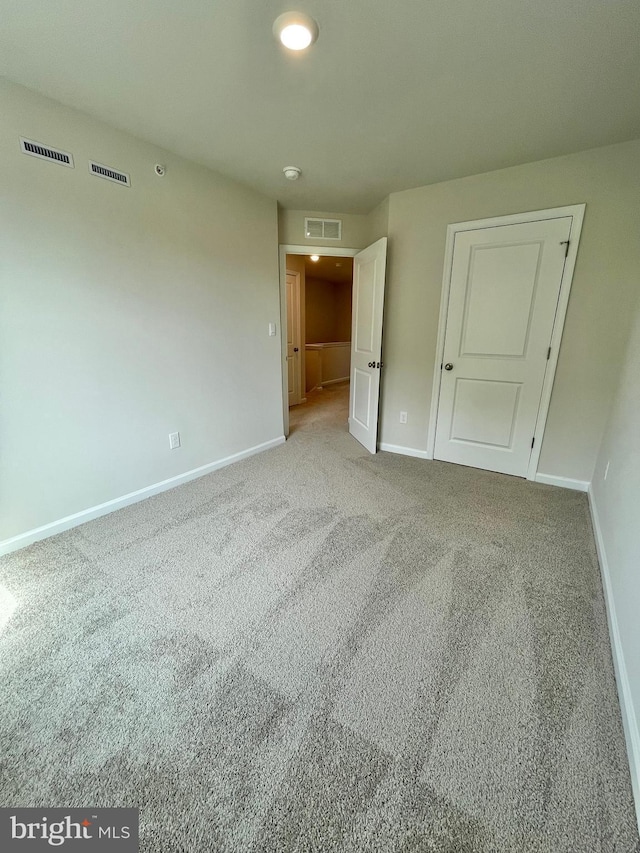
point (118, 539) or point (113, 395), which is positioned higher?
point (113, 395)

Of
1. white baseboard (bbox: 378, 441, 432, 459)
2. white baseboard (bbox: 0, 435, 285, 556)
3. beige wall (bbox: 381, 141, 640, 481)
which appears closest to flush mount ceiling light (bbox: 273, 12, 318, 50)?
beige wall (bbox: 381, 141, 640, 481)

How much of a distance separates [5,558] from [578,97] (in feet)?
12.7

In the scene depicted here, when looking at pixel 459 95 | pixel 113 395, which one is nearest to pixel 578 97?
pixel 459 95

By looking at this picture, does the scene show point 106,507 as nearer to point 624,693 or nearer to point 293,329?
point 624,693

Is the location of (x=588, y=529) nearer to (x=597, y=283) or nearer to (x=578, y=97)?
(x=597, y=283)

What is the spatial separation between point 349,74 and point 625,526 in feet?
8.08

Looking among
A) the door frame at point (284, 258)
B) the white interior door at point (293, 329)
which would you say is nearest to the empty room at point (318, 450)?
the door frame at point (284, 258)

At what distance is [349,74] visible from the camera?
1.54 metres

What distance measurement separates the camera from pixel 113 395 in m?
2.18

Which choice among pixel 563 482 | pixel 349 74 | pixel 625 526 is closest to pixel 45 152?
pixel 349 74

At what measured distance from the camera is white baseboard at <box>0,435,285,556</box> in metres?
1.90

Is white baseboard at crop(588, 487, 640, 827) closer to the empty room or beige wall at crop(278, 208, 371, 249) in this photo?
the empty room

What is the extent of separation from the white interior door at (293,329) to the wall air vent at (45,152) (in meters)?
3.06

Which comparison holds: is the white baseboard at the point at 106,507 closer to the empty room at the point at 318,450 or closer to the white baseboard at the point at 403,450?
the empty room at the point at 318,450
